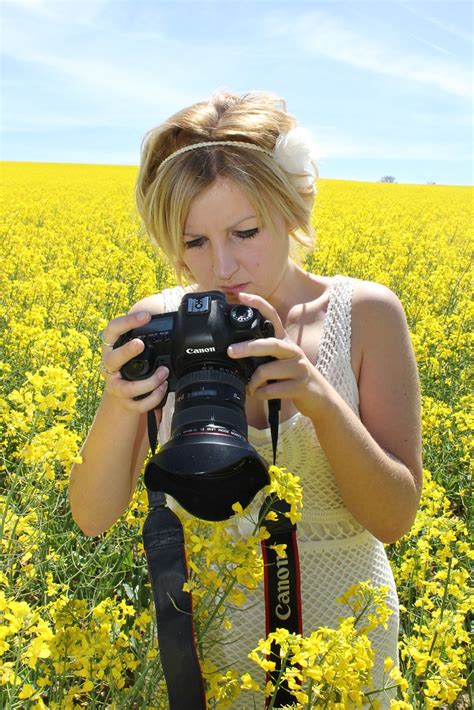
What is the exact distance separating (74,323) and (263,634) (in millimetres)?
2581

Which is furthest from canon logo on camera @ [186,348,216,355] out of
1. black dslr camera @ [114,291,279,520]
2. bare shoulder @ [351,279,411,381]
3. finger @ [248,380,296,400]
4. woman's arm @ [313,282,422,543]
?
bare shoulder @ [351,279,411,381]

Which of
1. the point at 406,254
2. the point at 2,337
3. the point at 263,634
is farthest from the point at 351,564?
the point at 406,254

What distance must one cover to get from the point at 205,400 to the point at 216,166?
0.59 metres

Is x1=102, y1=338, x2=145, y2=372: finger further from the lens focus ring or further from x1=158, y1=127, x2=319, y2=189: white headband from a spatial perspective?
x1=158, y1=127, x2=319, y2=189: white headband

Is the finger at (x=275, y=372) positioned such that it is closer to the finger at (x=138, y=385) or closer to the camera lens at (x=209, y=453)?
the camera lens at (x=209, y=453)

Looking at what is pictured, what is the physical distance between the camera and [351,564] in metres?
1.55

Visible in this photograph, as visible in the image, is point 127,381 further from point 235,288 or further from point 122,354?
point 235,288

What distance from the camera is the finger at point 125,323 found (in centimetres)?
126

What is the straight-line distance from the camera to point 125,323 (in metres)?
1.26

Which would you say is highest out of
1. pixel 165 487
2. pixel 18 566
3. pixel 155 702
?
pixel 165 487

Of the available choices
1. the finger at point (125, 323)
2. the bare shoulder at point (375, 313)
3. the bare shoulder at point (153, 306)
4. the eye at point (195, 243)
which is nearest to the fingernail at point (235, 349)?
the finger at point (125, 323)

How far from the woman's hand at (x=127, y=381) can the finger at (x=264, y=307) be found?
0.18m

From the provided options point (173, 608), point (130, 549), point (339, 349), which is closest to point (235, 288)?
point (339, 349)

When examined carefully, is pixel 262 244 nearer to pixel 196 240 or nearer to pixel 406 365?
pixel 196 240
